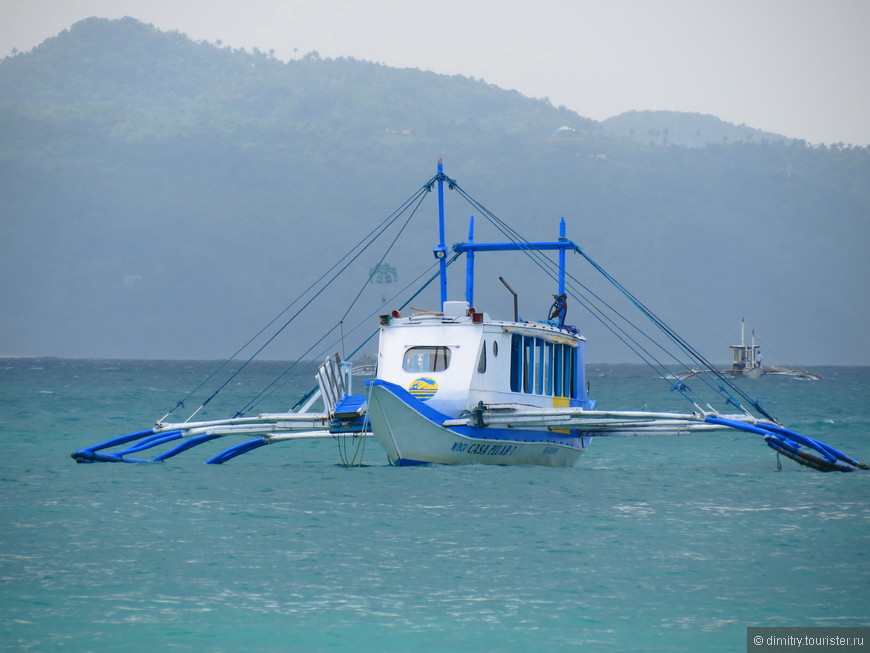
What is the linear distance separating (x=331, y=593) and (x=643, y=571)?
5166 millimetres

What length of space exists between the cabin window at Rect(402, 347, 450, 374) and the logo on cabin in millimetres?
295

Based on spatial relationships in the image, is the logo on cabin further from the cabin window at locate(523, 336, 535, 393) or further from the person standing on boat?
the person standing on boat

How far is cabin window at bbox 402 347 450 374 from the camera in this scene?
30.8 m

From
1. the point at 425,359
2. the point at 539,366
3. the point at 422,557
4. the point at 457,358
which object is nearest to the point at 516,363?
the point at 539,366

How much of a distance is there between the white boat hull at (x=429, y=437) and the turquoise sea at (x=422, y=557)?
478mm

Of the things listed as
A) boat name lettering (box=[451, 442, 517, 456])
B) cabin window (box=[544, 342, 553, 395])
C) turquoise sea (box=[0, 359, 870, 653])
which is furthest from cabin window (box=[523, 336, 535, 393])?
turquoise sea (box=[0, 359, 870, 653])

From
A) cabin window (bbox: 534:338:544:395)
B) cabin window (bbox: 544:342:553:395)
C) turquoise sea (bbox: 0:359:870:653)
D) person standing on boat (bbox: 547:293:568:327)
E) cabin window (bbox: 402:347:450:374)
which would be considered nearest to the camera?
turquoise sea (bbox: 0:359:870:653)

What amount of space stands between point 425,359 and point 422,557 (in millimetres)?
11230

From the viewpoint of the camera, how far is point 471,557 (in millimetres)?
20078

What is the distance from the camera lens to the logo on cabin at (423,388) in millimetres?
30453

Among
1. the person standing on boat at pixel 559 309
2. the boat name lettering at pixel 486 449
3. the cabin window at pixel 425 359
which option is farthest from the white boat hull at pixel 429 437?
the person standing on boat at pixel 559 309

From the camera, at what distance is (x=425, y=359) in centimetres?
3091

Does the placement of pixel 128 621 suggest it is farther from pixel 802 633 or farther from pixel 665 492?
pixel 665 492

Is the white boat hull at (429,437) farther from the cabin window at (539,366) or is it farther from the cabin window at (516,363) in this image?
the cabin window at (539,366)
